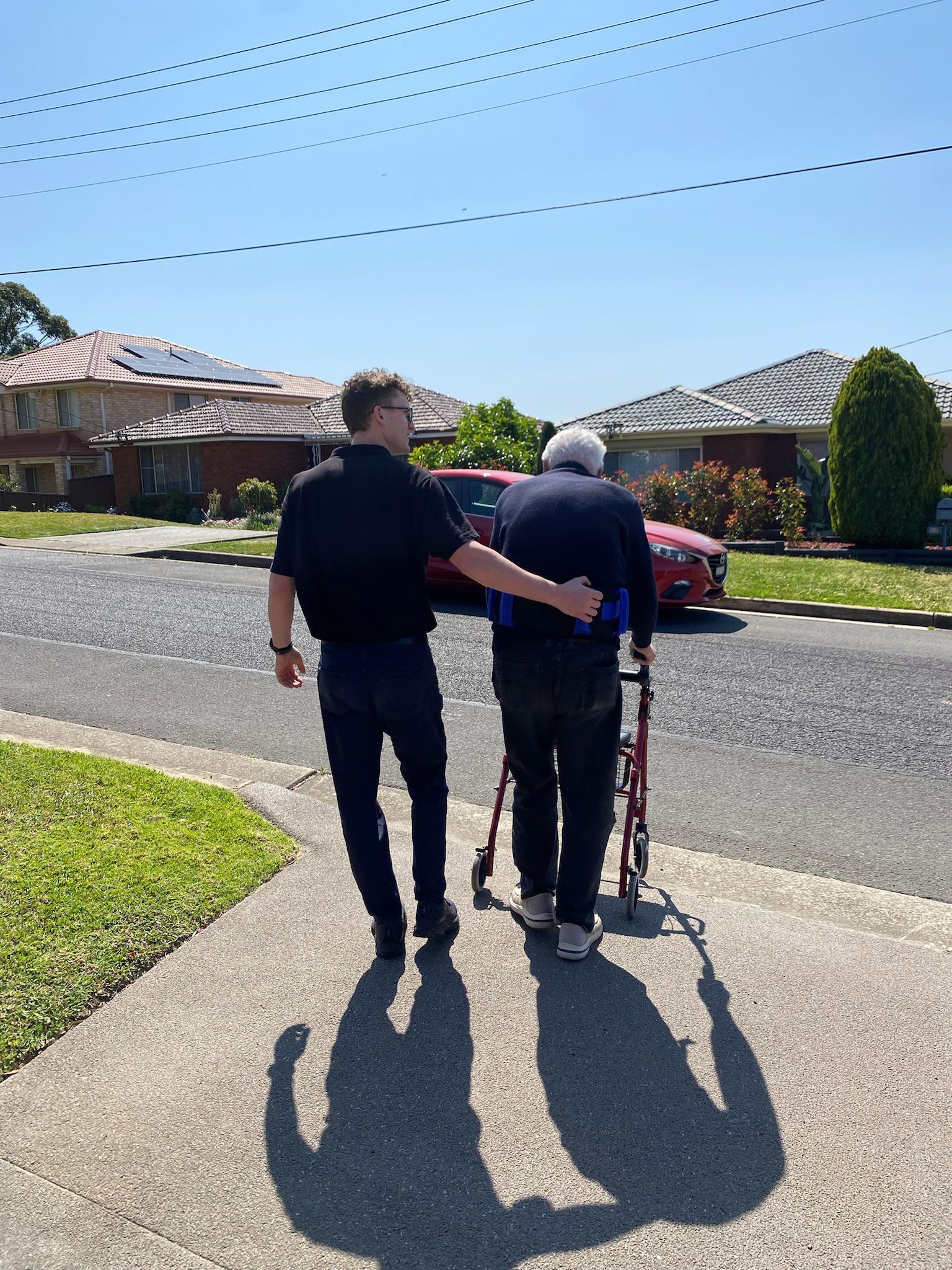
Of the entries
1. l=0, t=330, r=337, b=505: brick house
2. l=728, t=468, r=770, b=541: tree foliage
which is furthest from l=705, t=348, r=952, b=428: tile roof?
l=0, t=330, r=337, b=505: brick house

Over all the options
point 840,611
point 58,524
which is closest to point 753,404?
point 840,611

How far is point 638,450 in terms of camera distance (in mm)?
26891

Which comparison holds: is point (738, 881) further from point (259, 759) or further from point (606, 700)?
point (259, 759)

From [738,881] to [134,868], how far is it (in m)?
2.57

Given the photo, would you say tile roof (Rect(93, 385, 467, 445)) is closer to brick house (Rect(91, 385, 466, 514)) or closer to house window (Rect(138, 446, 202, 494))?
brick house (Rect(91, 385, 466, 514))

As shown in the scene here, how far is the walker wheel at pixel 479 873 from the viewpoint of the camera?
4102 millimetres

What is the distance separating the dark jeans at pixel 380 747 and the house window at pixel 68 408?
40.8 m

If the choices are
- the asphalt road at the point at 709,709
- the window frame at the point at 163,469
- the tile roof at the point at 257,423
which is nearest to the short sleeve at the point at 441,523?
the asphalt road at the point at 709,709

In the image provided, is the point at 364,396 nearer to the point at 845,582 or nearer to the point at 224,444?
the point at 845,582

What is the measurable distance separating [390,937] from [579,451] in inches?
74.5

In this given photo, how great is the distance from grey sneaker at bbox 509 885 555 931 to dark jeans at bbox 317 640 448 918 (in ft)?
1.27

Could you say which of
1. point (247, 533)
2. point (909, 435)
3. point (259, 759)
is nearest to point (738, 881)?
point (259, 759)

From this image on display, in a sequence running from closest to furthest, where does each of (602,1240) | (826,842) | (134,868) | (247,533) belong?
(602,1240)
(134,868)
(826,842)
(247,533)

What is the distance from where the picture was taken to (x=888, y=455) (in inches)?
739
